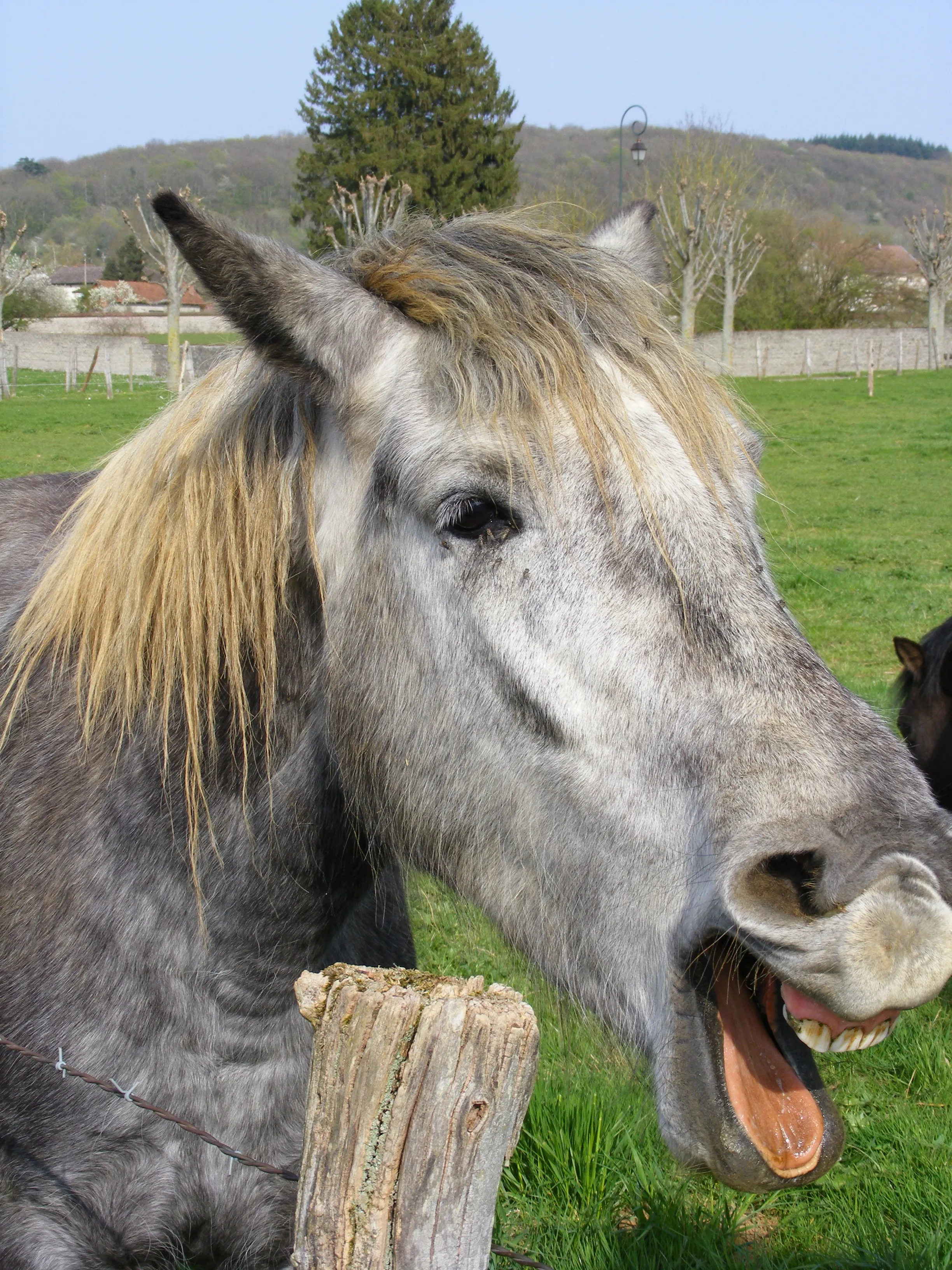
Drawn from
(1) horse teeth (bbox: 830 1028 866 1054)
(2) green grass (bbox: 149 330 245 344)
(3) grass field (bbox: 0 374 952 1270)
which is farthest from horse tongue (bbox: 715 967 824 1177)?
(2) green grass (bbox: 149 330 245 344)

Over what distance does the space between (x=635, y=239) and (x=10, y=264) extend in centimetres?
5302

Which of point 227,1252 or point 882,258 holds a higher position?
point 882,258

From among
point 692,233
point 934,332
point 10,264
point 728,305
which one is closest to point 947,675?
point 692,233

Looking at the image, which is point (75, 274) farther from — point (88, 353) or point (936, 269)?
point (936, 269)

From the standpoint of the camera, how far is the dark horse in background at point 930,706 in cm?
524

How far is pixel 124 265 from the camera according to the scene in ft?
285

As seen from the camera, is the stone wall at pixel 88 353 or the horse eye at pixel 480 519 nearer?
the horse eye at pixel 480 519

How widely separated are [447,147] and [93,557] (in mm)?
44411

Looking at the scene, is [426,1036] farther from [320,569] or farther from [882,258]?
[882,258]

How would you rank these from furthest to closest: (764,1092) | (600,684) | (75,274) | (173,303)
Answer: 1. (75,274)
2. (173,303)
3. (600,684)
4. (764,1092)

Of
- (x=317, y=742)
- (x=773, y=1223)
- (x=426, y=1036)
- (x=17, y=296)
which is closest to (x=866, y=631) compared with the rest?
(x=773, y=1223)

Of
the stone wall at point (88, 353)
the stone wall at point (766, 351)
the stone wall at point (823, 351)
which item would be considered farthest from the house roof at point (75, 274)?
the stone wall at point (823, 351)

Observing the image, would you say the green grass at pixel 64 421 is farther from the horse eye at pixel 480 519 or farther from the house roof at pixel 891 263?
the house roof at pixel 891 263

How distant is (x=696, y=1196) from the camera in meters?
3.06
